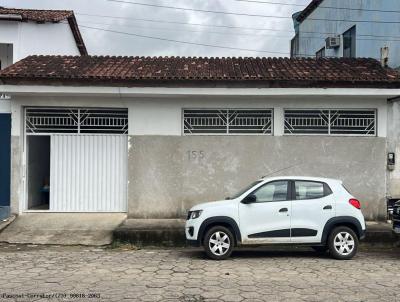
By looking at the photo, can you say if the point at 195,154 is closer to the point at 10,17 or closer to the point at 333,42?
the point at 10,17

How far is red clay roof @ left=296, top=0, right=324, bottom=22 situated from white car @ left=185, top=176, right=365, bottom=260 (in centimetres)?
1856

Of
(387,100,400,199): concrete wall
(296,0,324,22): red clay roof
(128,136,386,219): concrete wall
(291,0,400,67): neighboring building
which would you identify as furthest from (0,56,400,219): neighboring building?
(296,0,324,22): red clay roof

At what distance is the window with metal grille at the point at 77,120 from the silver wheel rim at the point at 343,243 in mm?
6188

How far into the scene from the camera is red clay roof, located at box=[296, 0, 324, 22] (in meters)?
25.3

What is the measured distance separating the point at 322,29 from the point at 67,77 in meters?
17.0

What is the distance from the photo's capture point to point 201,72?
1212 centimetres

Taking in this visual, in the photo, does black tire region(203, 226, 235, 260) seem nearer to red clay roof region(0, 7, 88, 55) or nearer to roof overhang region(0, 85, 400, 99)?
roof overhang region(0, 85, 400, 99)

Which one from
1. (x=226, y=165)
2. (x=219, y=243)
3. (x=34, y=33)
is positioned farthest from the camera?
(x=34, y=33)

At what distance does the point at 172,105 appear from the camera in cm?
1223

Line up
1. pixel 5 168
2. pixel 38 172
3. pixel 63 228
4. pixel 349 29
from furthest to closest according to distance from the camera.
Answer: pixel 349 29, pixel 38 172, pixel 5 168, pixel 63 228

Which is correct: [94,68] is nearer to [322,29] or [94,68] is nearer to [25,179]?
[25,179]

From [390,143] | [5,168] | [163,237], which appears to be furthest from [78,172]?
[390,143]

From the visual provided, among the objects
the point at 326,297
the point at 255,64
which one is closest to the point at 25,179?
the point at 255,64

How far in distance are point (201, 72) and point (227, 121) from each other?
1.43m
